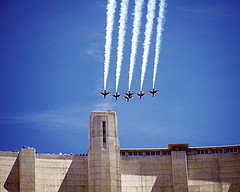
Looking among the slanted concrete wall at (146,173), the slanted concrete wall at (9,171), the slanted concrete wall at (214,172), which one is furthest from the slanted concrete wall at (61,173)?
the slanted concrete wall at (214,172)

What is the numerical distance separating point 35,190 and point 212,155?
148 feet

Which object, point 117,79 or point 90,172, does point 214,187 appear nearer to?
point 90,172

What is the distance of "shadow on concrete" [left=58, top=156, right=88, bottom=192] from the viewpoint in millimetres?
135250

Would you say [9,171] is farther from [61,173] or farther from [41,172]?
[61,173]

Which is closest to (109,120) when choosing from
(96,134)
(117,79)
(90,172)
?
(96,134)

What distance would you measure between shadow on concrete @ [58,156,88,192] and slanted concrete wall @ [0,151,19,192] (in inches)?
446

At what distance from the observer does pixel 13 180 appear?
418 feet

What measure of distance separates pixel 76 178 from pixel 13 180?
15947mm

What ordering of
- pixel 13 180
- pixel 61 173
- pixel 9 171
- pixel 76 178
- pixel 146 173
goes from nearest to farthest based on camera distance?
1. pixel 13 180
2. pixel 9 171
3. pixel 61 173
4. pixel 76 178
5. pixel 146 173

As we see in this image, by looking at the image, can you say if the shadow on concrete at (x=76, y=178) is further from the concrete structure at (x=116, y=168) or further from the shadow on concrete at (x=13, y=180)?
the shadow on concrete at (x=13, y=180)

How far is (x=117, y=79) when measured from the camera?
389 ft

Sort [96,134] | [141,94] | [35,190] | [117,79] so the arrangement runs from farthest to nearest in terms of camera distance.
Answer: [141,94], [96,134], [35,190], [117,79]

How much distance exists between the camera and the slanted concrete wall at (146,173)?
5551 inches

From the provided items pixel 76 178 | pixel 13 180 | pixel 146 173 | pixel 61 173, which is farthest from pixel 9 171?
pixel 146 173
